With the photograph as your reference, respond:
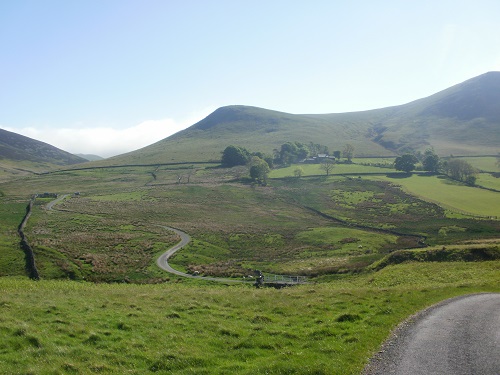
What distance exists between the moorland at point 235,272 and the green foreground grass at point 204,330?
92 millimetres

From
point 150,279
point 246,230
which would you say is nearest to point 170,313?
point 150,279

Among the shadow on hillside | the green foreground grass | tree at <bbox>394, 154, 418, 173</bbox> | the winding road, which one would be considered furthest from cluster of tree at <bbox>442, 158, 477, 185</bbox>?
the green foreground grass

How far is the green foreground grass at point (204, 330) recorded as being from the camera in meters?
14.4

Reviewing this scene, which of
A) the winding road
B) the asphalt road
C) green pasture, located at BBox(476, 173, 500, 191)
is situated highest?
the asphalt road

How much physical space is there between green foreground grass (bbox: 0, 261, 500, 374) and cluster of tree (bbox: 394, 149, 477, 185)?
150604 mm

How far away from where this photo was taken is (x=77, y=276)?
47594mm

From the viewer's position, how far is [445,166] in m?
179

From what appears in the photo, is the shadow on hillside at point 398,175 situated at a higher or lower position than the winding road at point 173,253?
higher

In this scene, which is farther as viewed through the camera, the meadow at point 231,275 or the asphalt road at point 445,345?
the meadow at point 231,275

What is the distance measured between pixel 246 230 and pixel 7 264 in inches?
2248

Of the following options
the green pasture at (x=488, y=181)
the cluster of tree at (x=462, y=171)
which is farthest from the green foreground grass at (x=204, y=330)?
the cluster of tree at (x=462, y=171)

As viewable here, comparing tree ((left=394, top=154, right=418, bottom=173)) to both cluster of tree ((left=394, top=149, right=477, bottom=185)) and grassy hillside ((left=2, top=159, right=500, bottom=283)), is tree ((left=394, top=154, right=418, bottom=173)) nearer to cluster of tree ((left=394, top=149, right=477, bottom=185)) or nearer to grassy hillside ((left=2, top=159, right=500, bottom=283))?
cluster of tree ((left=394, top=149, right=477, bottom=185))

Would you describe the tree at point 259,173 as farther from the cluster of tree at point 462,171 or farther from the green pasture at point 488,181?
the green pasture at point 488,181

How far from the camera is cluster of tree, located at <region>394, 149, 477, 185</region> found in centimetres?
16066
